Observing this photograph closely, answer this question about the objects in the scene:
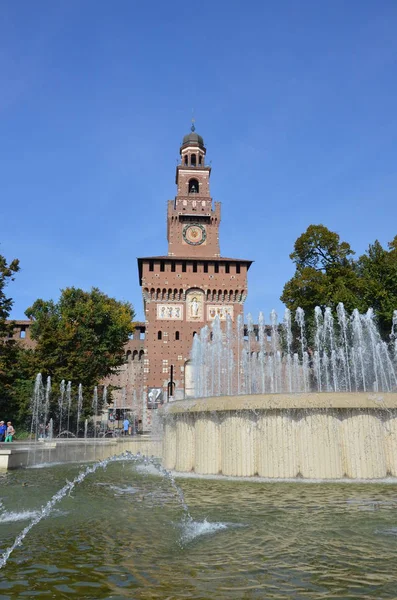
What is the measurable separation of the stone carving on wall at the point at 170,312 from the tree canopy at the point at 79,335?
7.24 ft

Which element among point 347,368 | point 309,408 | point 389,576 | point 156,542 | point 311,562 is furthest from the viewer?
point 347,368

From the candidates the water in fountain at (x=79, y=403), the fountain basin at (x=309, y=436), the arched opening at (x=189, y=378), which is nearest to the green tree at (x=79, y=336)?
the water in fountain at (x=79, y=403)

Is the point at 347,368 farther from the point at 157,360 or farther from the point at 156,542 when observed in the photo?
the point at 156,542

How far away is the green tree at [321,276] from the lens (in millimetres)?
24547

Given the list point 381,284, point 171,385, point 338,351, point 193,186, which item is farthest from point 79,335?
point 193,186

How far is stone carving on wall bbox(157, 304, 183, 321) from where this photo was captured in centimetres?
3644

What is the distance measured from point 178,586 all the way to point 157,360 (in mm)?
33149

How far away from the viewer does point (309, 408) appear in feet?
20.9

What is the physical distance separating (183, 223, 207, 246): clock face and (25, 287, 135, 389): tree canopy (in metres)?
7.43

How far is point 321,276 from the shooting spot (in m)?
26.0

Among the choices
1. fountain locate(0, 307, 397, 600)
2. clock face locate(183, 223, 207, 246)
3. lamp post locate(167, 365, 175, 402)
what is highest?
clock face locate(183, 223, 207, 246)

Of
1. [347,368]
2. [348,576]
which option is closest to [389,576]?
[348,576]

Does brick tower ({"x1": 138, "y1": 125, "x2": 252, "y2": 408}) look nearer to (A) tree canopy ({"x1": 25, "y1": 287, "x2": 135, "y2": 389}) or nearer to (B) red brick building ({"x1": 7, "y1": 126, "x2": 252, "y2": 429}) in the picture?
(B) red brick building ({"x1": 7, "y1": 126, "x2": 252, "y2": 429})

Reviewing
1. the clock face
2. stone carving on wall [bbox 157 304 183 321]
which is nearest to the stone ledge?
stone carving on wall [bbox 157 304 183 321]
